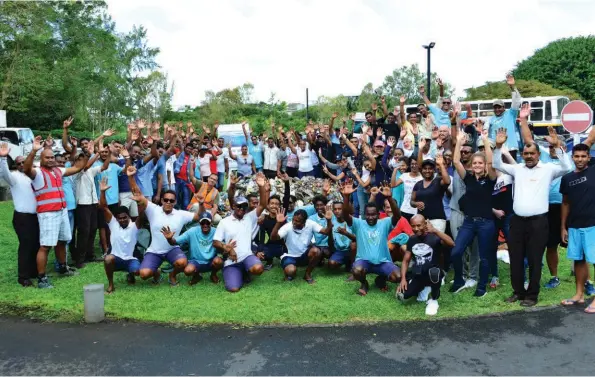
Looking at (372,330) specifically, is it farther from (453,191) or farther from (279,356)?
(453,191)

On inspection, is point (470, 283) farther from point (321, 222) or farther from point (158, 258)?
point (158, 258)

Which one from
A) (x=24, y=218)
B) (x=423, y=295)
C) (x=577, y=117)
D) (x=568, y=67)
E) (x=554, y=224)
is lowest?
(x=423, y=295)

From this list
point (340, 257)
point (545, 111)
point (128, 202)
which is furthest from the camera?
point (545, 111)

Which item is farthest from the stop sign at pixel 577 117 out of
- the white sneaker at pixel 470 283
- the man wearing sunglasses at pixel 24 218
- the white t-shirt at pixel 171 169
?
the man wearing sunglasses at pixel 24 218

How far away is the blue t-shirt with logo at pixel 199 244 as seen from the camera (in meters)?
7.30

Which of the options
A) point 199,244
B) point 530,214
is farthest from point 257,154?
point 530,214

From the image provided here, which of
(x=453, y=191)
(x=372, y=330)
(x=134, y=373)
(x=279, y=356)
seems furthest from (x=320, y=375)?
(x=453, y=191)

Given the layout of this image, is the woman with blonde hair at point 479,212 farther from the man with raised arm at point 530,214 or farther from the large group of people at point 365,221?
the man with raised arm at point 530,214

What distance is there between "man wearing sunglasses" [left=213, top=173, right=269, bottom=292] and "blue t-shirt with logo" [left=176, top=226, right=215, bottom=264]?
249 millimetres

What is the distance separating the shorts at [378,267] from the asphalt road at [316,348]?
112 centimetres

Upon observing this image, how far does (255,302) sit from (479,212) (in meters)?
3.06

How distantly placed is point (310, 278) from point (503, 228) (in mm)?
2779

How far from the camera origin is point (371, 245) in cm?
675

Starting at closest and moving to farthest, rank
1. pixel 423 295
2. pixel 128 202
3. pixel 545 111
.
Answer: pixel 423 295 < pixel 128 202 < pixel 545 111
